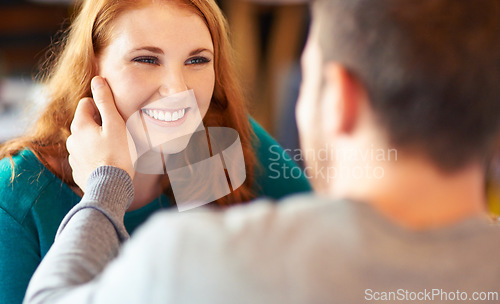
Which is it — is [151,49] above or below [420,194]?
above

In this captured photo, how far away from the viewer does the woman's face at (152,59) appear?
107 cm

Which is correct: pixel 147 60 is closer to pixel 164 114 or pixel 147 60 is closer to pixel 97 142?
pixel 164 114

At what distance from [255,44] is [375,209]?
10.9ft

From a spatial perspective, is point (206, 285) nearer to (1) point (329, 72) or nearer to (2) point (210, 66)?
(1) point (329, 72)

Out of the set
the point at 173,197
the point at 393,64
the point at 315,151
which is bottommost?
the point at 173,197

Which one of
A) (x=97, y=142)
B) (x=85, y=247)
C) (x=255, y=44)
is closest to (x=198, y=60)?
(x=97, y=142)

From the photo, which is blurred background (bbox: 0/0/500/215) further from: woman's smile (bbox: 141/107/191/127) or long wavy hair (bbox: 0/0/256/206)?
woman's smile (bbox: 141/107/191/127)

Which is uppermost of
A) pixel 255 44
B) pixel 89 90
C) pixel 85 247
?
pixel 89 90

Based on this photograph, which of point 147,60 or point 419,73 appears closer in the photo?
point 419,73

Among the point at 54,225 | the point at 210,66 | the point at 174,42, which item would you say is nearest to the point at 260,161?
the point at 210,66

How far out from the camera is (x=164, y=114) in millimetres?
1115

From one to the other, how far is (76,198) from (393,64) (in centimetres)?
76

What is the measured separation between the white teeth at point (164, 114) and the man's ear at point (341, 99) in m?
0.60

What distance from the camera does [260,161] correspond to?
1.36 m
